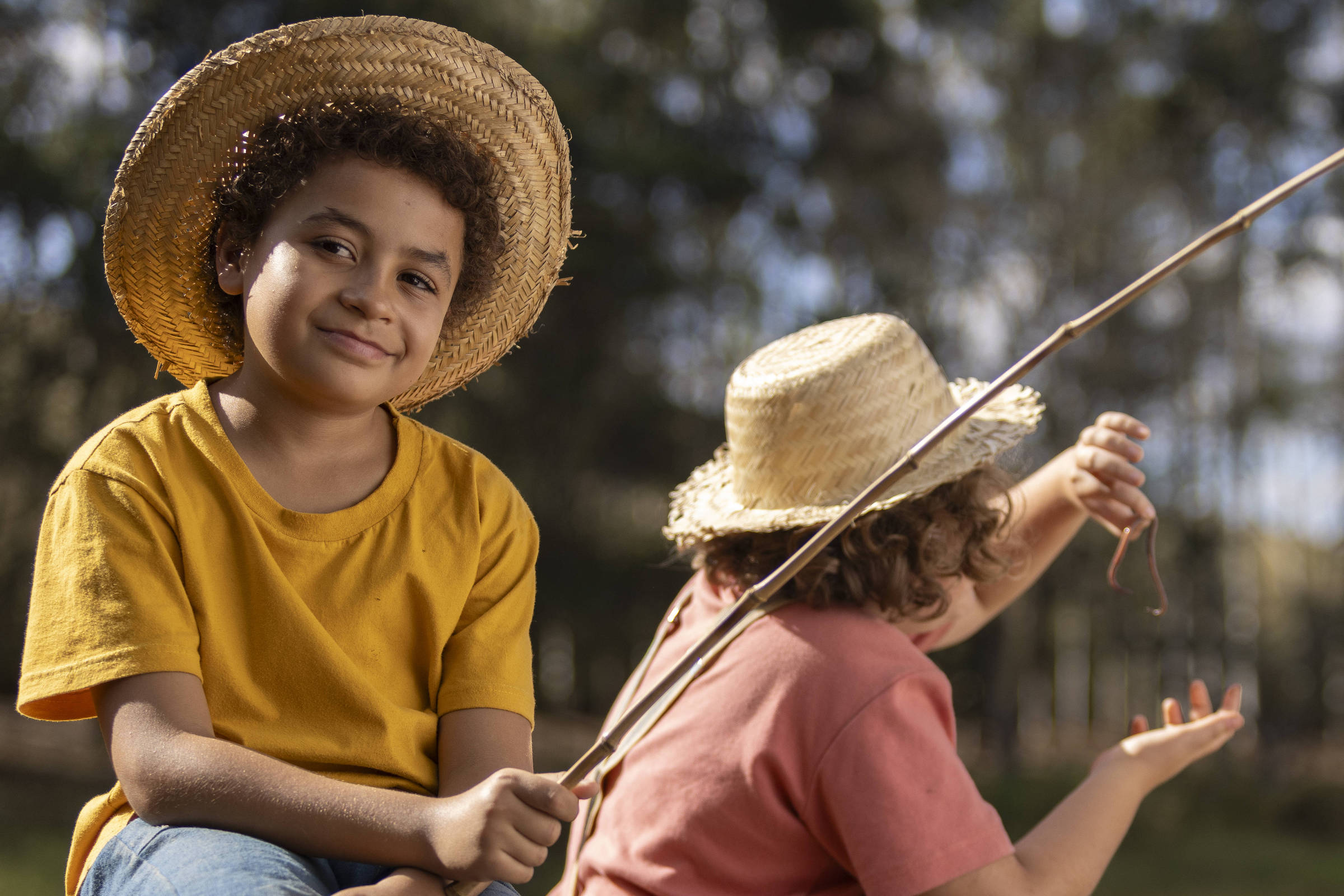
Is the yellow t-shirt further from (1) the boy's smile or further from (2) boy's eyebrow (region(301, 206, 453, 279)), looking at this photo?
(2) boy's eyebrow (region(301, 206, 453, 279))

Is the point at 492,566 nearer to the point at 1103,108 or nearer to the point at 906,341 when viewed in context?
the point at 906,341

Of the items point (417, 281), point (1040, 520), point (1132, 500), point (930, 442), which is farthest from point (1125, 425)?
point (417, 281)

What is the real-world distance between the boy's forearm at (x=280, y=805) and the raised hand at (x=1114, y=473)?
144 cm

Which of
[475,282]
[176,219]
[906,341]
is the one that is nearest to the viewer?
[176,219]

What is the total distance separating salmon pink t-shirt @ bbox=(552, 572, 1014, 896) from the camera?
1702mm

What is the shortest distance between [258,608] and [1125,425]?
158 centimetres

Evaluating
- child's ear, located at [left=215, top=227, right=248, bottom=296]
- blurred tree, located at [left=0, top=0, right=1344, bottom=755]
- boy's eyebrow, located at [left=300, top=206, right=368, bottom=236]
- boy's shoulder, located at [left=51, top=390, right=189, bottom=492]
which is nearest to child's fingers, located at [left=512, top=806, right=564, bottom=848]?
boy's shoulder, located at [left=51, top=390, right=189, bottom=492]

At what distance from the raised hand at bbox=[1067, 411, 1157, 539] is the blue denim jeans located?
58.8 inches

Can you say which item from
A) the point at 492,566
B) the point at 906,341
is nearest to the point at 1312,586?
the point at 906,341

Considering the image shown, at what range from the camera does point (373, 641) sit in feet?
5.02

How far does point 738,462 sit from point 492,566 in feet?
2.03

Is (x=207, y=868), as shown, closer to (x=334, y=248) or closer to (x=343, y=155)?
(x=334, y=248)

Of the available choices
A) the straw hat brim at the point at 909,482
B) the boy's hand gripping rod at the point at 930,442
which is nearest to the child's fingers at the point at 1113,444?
the straw hat brim at the point at 909,482

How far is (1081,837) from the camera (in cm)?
186
